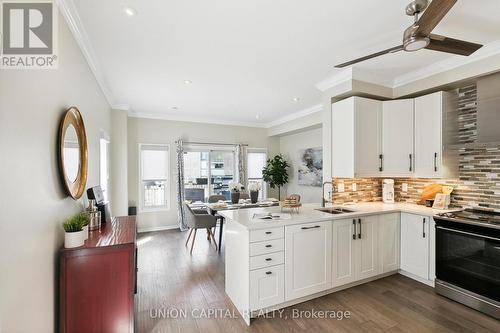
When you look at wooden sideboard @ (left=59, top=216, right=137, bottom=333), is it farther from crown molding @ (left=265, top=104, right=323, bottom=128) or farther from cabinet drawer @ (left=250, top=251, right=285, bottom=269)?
crown molding @ (left=265, top=104, right=323, bottom=128)

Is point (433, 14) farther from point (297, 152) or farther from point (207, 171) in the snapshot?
point (207, 171)

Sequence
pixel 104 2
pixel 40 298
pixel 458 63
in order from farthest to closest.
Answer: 1. pixel 458 63
2. pixel 104 2
3. pixel 40 298

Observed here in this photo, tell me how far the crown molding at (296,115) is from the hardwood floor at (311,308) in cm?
331

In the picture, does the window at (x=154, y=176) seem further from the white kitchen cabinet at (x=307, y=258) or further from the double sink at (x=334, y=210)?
the white kitchen cabinet at (x=307, y=258)

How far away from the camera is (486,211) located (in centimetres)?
274

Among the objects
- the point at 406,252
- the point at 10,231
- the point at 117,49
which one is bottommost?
the point at 406,252

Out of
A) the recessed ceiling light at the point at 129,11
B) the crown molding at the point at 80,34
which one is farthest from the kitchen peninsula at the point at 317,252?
the crown molding at the point at 80,34

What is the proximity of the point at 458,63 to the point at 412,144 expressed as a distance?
106cm

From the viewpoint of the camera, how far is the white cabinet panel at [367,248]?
2902 millimetres

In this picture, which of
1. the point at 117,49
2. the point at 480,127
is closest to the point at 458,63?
the point at 480,127

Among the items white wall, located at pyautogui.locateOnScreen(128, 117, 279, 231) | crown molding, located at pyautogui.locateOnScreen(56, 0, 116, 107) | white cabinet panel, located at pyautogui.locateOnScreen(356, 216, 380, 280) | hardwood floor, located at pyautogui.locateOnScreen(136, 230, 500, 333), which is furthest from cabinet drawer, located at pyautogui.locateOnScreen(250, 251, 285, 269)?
white wall, located at pyautogui.locateOnScreen(128, 117, 279, 231)

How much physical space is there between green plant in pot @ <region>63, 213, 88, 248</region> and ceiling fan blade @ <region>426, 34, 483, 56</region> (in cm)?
296

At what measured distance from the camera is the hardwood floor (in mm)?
2174

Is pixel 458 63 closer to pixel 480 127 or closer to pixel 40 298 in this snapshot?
pixel 480 127
